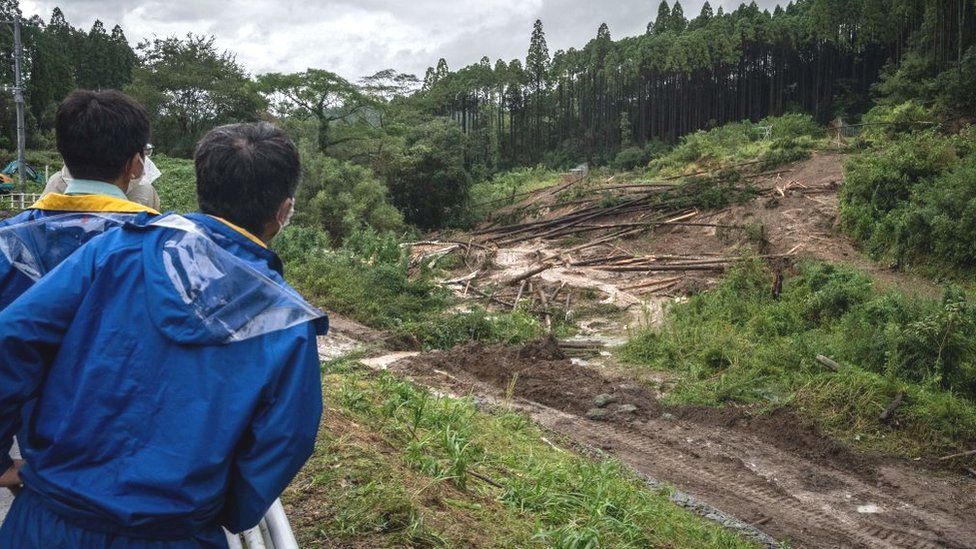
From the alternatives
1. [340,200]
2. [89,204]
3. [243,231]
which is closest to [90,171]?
[89,204]

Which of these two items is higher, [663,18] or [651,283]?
[663,18]

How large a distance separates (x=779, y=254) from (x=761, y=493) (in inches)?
398

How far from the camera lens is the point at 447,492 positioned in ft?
13.7

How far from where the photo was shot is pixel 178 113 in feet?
132

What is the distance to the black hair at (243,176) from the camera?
2.03 m

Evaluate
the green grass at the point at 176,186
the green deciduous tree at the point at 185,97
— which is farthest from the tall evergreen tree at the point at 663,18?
the green grass at the point at 176,186

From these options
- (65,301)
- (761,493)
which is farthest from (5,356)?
(761,493)

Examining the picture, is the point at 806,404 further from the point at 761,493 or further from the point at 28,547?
the point at 28,547

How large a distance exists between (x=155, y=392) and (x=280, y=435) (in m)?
0.29

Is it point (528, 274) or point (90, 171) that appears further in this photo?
point (528, 274)

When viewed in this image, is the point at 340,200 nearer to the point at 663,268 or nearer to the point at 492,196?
the point at 663,268

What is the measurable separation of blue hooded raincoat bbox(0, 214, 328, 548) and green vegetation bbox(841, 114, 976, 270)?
50.5ft

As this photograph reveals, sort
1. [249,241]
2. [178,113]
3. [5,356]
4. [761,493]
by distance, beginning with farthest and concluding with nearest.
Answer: [178,113] → [761,493] → [249,241] → [5,356]

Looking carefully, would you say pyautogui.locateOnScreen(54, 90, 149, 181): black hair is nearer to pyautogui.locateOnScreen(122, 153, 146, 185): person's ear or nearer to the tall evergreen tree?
pyautogui.locateOnScreen(122, 153, 146, 185): person's ear
